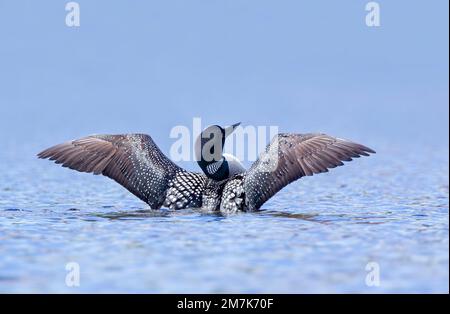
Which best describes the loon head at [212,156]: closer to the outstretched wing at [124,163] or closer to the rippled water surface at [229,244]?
the outstretched wing at [124,163]

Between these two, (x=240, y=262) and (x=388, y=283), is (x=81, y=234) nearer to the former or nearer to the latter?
(x=240, y=262)

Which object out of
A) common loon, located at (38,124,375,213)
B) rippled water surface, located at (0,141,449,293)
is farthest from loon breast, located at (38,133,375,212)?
rippled water surface, located at (0,141,449,293)

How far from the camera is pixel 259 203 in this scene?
10.9 meters

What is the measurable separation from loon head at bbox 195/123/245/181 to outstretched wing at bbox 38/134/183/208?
0.37 metres

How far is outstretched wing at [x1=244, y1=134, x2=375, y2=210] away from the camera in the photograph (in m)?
10.6

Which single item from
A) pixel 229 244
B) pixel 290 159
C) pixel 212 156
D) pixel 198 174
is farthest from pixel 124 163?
pixel 229 244

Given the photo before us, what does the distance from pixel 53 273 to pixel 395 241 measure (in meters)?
2.99

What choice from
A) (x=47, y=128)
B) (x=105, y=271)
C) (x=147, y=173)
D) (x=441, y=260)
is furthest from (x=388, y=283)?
(x=47, y=128)

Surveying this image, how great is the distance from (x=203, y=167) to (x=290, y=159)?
1.05 m

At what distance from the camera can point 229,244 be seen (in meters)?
8.84

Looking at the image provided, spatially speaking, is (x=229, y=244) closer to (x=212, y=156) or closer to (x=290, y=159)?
(x=290, y=159)

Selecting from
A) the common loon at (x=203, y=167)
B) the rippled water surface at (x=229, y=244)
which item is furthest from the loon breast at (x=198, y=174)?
the rippled water surface at (x=229, y=244)

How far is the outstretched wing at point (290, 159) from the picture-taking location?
34.6 feet

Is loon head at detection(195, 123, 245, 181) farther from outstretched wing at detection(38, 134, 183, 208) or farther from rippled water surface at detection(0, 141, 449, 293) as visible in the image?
rippled water surface at detection(0, 141, 449, 293)
